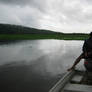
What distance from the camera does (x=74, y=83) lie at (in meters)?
5.05

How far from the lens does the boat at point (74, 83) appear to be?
4141 mm

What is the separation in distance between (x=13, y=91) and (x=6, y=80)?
230cm

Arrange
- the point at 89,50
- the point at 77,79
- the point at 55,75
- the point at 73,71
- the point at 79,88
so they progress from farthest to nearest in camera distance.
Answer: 1. the point at 55,75
2. the point at 73,71
3. the point at 77,79
4. the point at 89,50
5. the point at 79,88

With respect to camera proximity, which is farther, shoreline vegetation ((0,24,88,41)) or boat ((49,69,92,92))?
shoreline vegetation ((0,24,88,41))

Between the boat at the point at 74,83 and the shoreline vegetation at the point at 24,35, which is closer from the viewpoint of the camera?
the boat at the point at 74,83

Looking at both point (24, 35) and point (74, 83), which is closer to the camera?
point (74, 83)

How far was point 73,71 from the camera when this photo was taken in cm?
577

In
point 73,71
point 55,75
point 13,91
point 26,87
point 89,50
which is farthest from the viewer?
point 55,75

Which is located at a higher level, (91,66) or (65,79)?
(91,66)

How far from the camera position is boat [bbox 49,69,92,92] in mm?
4141

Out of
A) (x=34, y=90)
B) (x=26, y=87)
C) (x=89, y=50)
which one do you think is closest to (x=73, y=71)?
(x=89, y=50)

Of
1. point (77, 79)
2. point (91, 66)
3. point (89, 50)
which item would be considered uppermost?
point (89, 50)

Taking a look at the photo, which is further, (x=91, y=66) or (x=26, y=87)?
(x=26, y=87)

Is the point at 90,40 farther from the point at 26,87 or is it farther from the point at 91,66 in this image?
the point at 26,87
